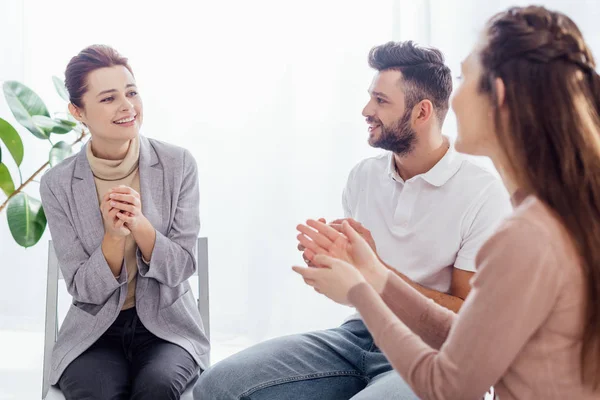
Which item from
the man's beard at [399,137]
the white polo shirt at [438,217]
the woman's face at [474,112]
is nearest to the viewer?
the woman's face at [474,112]

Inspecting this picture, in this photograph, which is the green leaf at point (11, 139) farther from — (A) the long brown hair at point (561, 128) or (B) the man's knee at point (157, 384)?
(A) the long brown hair at point (561, 128)

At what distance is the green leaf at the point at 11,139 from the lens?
6.97ft

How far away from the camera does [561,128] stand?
3.05ft

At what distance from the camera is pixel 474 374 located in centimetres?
95

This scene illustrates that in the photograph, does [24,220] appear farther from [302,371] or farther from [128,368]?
[302,371]

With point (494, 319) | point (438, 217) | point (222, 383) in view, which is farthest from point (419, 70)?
point (494, 319)

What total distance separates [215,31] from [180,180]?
113 cm

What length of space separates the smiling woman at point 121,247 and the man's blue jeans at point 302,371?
14 centimetres

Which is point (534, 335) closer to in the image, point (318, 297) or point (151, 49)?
point (318, 297)

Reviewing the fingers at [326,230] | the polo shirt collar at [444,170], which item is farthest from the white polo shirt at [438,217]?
the fingers at [326,230]

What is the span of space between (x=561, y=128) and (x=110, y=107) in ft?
4.32

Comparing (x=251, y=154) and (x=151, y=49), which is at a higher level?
(x=151, y=49)

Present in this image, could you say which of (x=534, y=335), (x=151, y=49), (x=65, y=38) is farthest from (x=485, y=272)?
(x=65, y=38)

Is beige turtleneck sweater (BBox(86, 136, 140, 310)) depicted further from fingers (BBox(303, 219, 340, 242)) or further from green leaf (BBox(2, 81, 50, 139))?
fingers (BBox(303, 219, 340, 242))
